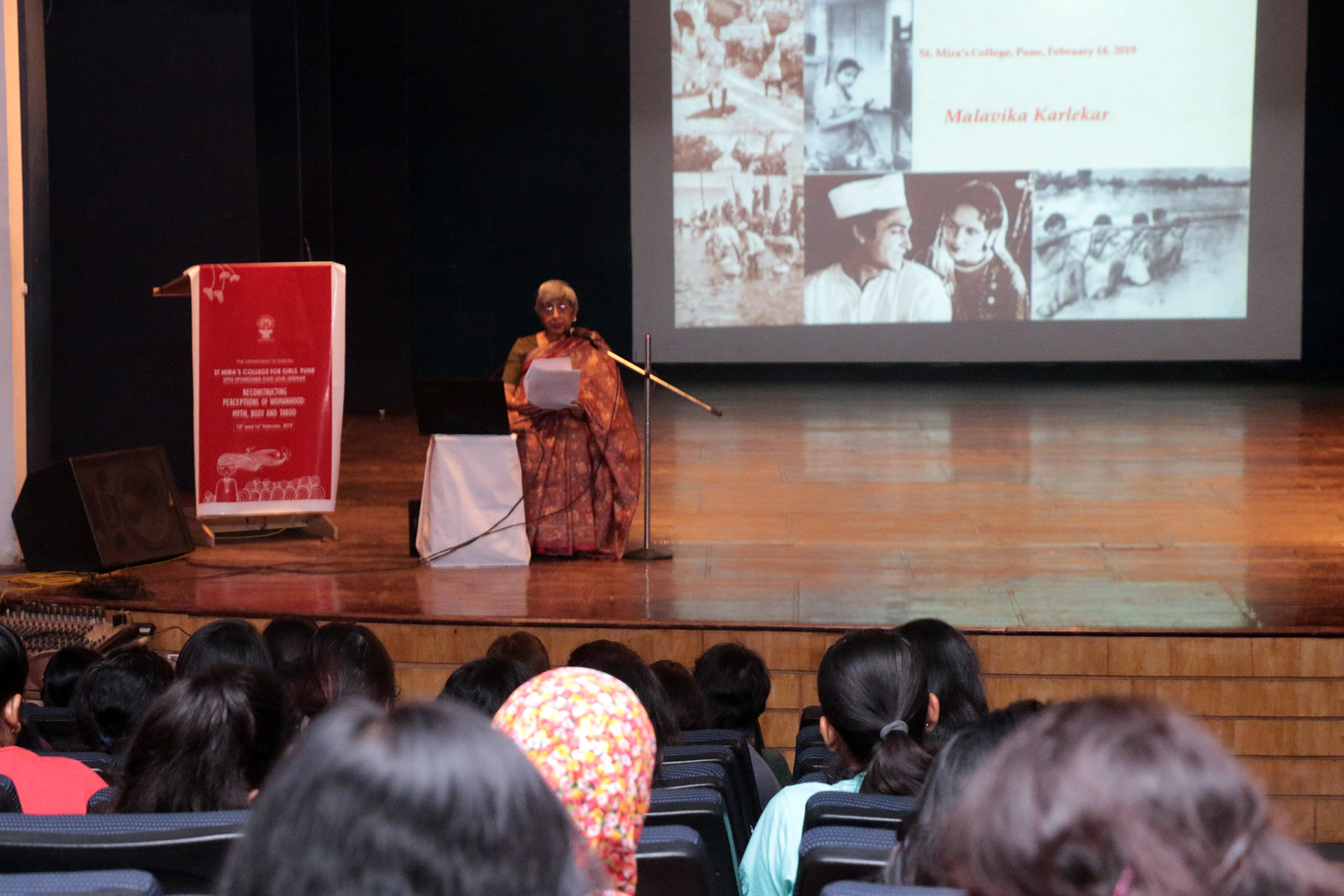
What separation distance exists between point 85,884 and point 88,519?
4.37m

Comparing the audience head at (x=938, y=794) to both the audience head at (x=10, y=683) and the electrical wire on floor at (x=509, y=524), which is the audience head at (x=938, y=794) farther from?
the electrical wire on floor at (x=509, y=524)

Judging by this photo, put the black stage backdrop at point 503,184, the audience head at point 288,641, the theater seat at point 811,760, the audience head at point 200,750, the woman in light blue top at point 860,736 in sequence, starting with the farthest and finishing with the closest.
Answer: the black stage backdrop at point 503,184, the audience head at point 288,641, the theater seat at point 811,760, the woman in light blue top at point 860,736, the audience head at point 200,750

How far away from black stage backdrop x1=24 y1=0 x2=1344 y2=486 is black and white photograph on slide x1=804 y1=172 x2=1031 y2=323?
1229 millimetres

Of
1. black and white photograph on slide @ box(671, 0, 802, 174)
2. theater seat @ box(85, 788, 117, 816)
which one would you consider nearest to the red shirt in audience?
theater seat @ box(85, 788, 117, 816)

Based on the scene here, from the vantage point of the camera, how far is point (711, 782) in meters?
2.22

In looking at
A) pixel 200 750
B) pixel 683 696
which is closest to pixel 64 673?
pixel 683 696

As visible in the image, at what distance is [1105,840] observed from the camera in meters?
0.79

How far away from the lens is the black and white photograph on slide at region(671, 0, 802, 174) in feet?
35.8

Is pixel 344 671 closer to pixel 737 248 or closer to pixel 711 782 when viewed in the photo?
pixel 711 782

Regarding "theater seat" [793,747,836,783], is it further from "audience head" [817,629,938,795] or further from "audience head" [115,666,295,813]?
"audience head" [115,666,295,813]

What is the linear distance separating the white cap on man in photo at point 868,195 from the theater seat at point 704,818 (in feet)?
30.8

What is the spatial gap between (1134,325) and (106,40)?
25.2 feet

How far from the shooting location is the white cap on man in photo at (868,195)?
11.0 metres

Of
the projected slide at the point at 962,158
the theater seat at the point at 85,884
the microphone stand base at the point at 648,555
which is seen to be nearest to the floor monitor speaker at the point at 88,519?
the microphone stand base at the point at 648,555
